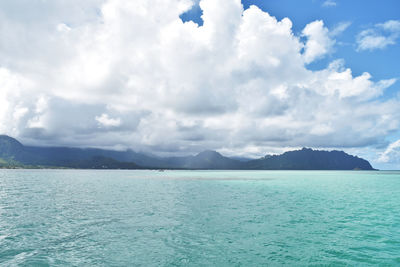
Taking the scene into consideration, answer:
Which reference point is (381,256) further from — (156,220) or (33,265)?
(33,265)

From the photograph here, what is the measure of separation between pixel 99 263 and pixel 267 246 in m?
17.2

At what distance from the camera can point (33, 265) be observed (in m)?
21.5

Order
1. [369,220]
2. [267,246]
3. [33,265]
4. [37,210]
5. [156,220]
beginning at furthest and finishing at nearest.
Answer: [37,210] < [369,220] < [156,220] < [267,246] < [33,265]

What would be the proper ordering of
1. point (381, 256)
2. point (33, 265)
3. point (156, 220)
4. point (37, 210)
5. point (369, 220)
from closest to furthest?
point (33, 265) < point (381, 256) < point (156, 220) < point (369, 220) < point (37, 210)

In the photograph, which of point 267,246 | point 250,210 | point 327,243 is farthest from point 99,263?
point 250,210

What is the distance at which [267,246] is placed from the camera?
27.1 metres

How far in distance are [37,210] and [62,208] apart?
428 cm

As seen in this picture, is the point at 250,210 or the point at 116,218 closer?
the point at 116,218

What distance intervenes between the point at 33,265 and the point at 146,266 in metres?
9.90

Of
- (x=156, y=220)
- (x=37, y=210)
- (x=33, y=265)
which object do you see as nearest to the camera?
(x=33, y=265)

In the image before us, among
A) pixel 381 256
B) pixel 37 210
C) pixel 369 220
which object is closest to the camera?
pixel 381 256

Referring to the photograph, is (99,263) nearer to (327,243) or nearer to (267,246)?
(267,246)

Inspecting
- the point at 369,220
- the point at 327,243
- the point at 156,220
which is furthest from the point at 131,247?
the point at 369,220

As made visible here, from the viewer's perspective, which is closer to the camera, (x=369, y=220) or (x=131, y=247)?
(x=131, y=247)
